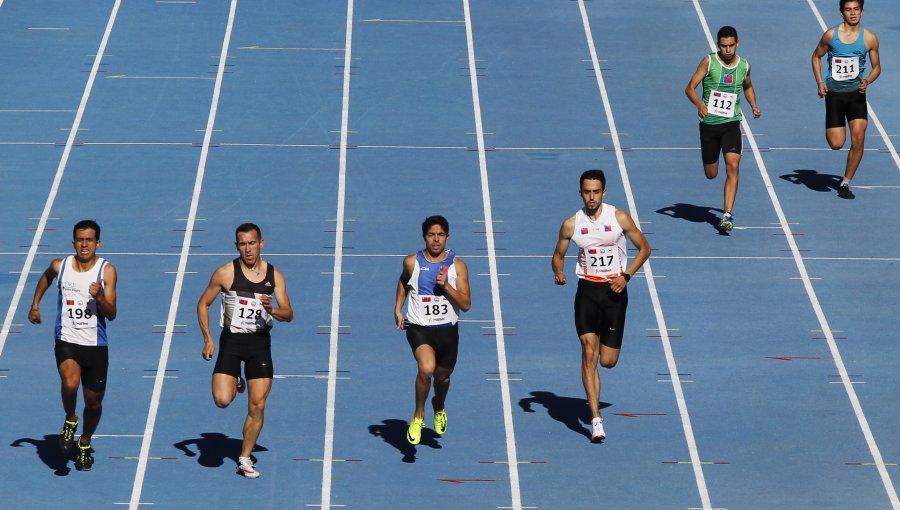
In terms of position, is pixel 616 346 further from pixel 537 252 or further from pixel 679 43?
pixel 679 43

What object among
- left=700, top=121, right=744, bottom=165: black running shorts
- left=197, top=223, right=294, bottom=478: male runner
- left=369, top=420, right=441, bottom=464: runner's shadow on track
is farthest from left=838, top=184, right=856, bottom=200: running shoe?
left=197, top=223, right=294, bottom=478: male runner

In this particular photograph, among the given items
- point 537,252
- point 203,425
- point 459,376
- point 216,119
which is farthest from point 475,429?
point 216,119

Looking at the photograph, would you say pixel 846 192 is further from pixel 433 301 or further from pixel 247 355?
pixel 247 355

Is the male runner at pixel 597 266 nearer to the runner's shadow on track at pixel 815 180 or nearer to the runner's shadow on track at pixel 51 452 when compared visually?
the runner's shadow on track at pixel 51 452

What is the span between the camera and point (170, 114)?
20672 millimetres

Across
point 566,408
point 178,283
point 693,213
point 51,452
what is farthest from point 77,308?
point 693,213

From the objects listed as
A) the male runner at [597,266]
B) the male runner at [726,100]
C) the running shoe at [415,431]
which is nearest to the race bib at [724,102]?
the male runner at [726,100]

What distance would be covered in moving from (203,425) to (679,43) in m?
10.7

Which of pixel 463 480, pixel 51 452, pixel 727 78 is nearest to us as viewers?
pixel 463 480

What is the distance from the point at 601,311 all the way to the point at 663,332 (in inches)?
97.1

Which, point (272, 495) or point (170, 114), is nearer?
point (272, 495)

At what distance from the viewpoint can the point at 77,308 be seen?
41.1ft

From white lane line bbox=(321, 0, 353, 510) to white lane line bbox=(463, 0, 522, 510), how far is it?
1269mm

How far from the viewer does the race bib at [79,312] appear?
1251 cm
